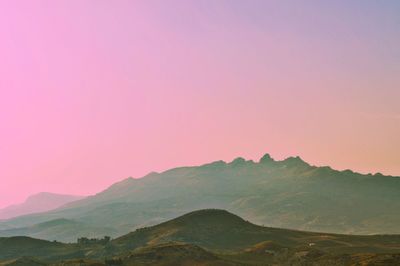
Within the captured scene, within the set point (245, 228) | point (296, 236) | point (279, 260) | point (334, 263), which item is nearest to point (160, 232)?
point (245, 228)

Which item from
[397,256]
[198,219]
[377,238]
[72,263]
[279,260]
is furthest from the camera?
[198,219]

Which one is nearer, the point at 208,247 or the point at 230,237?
the point at 208,247

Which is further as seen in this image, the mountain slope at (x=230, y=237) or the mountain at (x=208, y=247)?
the mountain slope at (x=230, y=237)

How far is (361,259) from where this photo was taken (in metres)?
67.8

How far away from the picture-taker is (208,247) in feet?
351

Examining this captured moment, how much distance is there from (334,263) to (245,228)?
189 ft

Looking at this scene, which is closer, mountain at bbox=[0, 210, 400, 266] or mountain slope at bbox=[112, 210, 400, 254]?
mountain at bbox=[0, 210, 400, 266]

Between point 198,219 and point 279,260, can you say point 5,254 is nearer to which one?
point 198,219

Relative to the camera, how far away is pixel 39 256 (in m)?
112

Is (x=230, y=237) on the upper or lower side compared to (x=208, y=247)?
upper

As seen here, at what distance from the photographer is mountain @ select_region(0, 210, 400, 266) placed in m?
75.7

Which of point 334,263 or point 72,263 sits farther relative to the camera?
point 72,263

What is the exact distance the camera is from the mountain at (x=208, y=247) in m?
75.7

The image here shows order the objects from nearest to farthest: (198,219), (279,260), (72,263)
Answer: (72,263), (279,260), (198,219)
